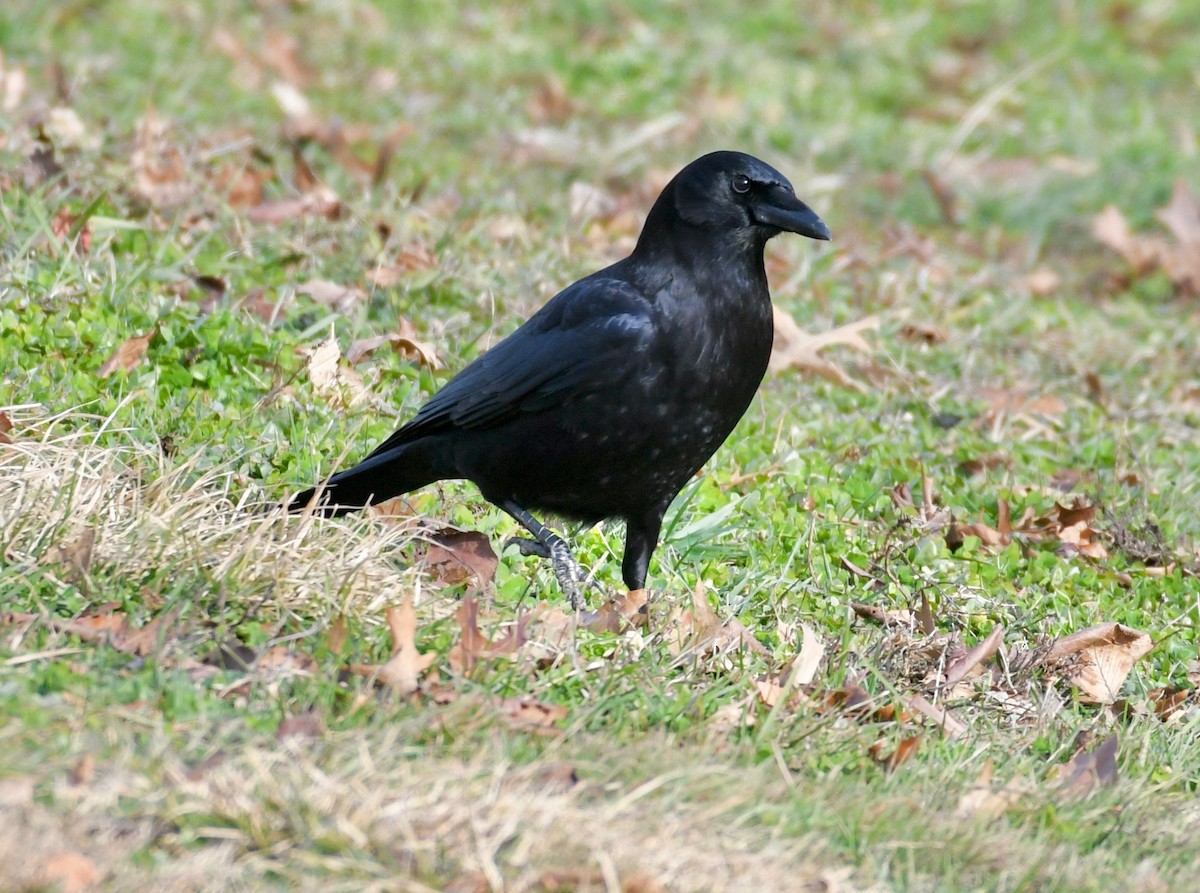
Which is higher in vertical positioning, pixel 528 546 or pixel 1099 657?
pixel 528 546

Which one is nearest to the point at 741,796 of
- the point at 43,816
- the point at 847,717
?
the point at 847,717

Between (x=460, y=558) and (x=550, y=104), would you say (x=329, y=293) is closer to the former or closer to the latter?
(x=460, y=558)

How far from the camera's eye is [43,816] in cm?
264

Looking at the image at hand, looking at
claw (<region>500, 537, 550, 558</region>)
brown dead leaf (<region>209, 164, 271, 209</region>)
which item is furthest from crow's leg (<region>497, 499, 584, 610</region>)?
brown dead leaf (<region>209, 164, 271, 209</region>)

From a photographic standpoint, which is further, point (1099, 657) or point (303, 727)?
point (1099, 657)

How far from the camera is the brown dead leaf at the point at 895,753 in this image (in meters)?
3.45

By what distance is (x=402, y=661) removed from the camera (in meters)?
3.28

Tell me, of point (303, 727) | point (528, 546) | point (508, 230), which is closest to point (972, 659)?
point (528, 546)

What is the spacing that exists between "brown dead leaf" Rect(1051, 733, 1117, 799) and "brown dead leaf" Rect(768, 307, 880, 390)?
2.56 metres

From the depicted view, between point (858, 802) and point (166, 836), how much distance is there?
51.9 inches

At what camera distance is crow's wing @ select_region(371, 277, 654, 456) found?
3971mm

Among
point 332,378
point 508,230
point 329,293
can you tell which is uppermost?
point 508,230

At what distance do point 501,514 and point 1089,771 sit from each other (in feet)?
6.25

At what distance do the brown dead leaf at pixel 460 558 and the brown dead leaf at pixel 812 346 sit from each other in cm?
204
